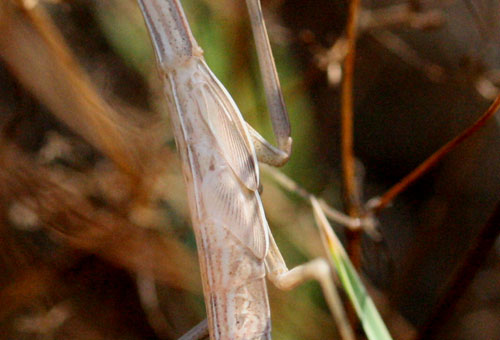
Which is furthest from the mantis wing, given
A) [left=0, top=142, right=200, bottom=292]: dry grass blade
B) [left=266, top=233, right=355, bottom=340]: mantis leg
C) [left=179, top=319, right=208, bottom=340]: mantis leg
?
[left=0, top=142, right=200, bottom=292]: dry grass blade

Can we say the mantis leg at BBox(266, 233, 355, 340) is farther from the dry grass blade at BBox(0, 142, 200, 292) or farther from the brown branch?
the dry grass blade at BBox(0, 142, 200, 292)

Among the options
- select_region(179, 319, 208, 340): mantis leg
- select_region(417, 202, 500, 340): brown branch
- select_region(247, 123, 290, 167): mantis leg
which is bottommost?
select_region(417, 202, 500, 340): brown branch

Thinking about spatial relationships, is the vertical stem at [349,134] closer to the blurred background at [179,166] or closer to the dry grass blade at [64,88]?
the blurred background at [179,166]

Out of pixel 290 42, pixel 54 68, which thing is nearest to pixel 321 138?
pixel 290 42

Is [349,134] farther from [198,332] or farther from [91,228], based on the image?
[91,228]

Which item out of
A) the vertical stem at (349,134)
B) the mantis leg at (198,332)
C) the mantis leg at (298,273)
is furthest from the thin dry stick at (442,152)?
the mantis leg at (198,332)

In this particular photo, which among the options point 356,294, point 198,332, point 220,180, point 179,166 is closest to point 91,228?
point 179,166
